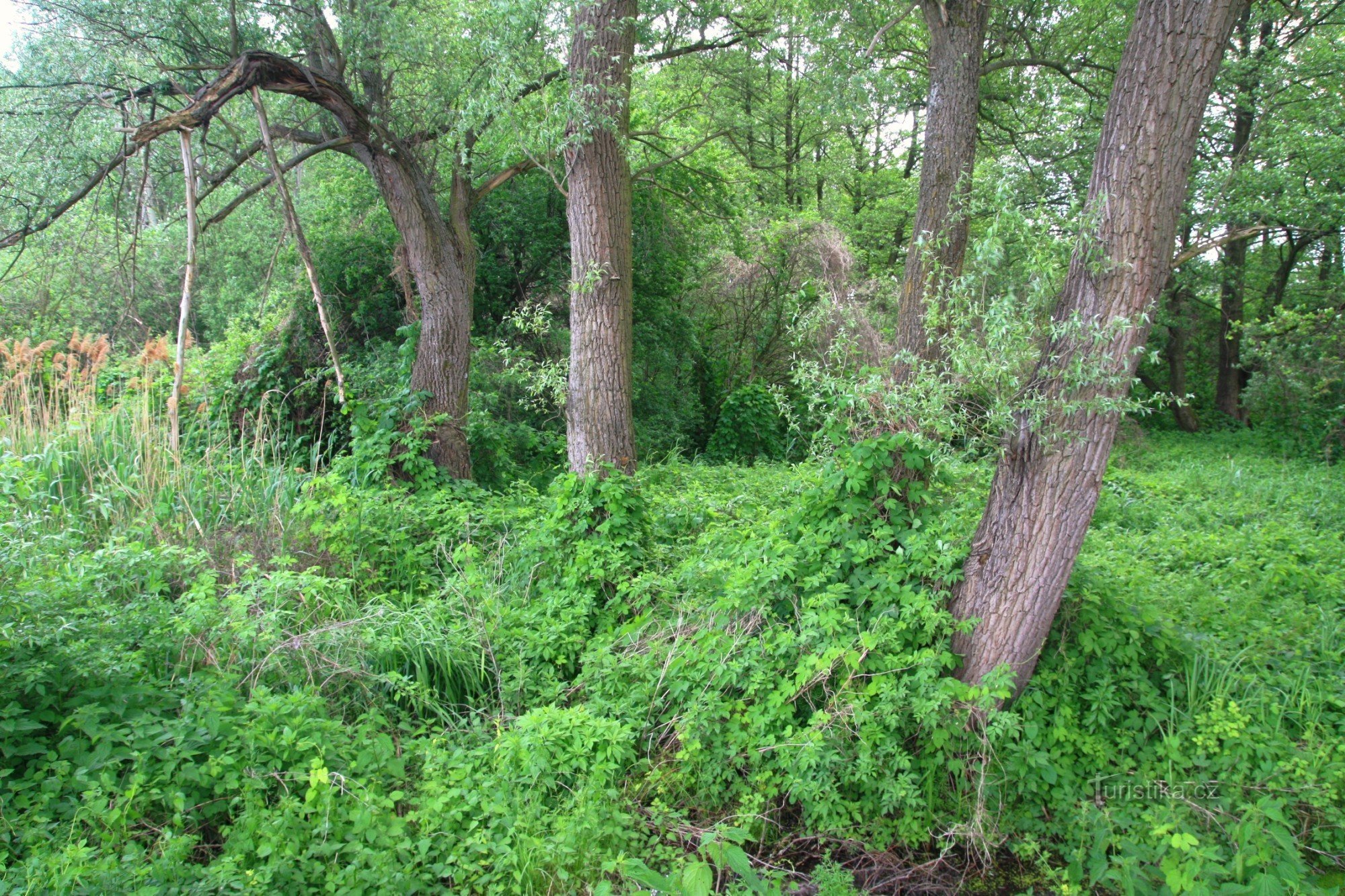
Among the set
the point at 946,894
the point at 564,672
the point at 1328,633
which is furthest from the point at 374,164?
the point at 1328,633

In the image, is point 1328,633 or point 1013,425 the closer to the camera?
point 1013,425

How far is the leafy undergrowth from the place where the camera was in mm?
3162

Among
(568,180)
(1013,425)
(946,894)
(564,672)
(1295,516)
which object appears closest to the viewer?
(946,894)

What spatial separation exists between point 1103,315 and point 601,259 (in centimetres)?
366

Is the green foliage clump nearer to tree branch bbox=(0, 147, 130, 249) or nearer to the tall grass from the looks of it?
the tall grass

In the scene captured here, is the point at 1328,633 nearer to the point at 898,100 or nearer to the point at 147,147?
the point at 147,147

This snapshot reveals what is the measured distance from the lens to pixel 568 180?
6.28m

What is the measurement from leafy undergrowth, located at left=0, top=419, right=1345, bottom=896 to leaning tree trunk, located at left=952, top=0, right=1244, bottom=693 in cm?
29

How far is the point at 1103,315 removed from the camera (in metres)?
3.65

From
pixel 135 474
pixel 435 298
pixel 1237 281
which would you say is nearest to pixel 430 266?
pixel 435 298

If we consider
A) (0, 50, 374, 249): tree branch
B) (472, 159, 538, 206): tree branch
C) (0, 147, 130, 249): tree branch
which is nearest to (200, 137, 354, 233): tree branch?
(0, 50, 374, 249): tree branch

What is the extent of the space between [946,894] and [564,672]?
220 centimetres

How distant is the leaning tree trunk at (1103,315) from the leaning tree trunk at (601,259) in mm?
3157

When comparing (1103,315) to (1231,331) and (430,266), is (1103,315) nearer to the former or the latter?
(430,266)
